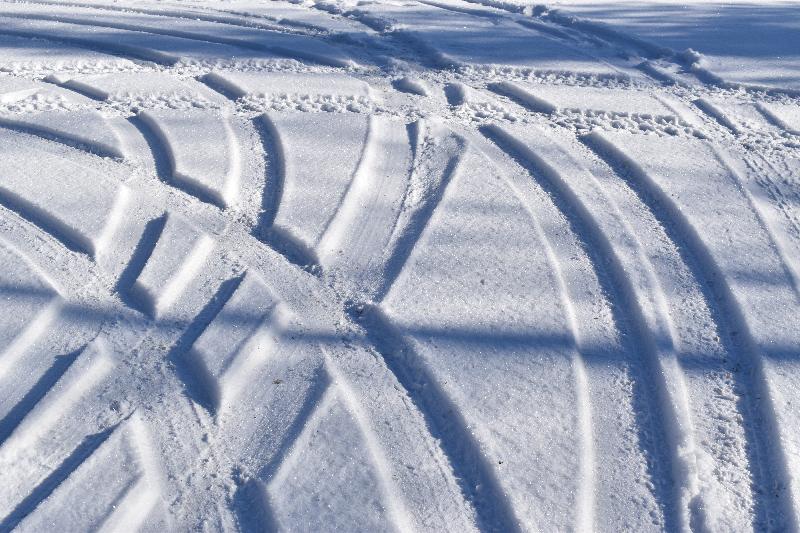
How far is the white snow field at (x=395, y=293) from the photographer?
70.9 inches

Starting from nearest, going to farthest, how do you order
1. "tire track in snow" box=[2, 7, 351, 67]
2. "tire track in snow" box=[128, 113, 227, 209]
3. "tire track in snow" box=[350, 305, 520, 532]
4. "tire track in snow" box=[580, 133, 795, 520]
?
"tire track in snow" box=[350, 305, 520, 532] < "tire track in snow" box=[580, 133, 795, 520] < "tire track in snow" box=[128, 113, 227, 209] < "tire track in snow" box=[2, 7, 351, 67]

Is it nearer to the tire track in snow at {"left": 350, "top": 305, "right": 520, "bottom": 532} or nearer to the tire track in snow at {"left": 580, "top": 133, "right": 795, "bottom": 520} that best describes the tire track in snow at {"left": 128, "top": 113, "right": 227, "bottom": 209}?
the tire track in snow at {"left": 350, "top": 305, "right": 520, "bottom": 532}

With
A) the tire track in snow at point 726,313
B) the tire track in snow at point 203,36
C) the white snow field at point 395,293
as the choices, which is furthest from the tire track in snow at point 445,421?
the tire track in snow at point 203,36

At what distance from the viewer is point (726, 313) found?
236cm

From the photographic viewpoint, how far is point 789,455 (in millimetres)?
1897

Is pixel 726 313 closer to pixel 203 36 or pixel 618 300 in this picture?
pixel 618 300

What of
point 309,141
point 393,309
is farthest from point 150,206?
point 393,309

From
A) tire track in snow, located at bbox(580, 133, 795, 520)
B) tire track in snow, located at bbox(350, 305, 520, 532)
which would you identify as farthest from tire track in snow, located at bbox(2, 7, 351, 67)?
tire track in snow, located at bbox(350, 305, 520, 532)

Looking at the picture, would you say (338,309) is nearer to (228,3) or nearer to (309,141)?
(309,141)

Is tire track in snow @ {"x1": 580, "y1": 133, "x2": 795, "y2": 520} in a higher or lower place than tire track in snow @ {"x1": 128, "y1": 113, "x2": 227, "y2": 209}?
higher

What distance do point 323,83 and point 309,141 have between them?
0.65m

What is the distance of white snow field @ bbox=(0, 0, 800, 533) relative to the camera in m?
1.80

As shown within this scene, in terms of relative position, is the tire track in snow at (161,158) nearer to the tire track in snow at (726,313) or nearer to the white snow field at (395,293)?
the white snow field at (395,293)

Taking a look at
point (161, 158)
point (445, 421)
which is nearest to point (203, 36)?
point (161, 158)
